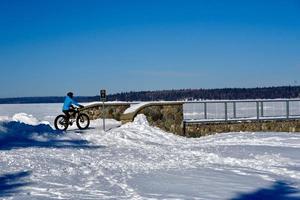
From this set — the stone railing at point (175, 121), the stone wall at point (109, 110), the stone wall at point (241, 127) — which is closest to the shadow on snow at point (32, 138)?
the stone railing at point (175, 121)

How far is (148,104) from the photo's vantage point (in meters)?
20.8

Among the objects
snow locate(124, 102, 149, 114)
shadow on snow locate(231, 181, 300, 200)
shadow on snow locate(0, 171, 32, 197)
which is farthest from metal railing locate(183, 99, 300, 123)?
shadow on snow locate(0, 171, 32, 197)

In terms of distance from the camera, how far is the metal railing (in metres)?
23.1

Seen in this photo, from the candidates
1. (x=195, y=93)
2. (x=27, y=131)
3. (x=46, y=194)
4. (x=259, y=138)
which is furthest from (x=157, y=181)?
(x=195, y=93)

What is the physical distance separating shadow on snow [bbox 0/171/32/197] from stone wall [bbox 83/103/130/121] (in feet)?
40.1

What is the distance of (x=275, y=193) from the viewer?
8938mm

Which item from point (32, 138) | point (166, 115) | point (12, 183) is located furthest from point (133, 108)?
point (12, 183)

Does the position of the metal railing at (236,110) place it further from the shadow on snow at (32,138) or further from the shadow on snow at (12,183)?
the shadow on snow at (12,183)

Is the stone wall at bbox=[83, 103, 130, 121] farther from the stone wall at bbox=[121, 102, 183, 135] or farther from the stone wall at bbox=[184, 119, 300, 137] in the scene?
the stone wall at bbox=[184, 119, 300, 137]

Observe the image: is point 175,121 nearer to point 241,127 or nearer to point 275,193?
point 241,127

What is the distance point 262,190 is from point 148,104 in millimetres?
11980

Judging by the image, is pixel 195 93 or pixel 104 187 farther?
pixel 195 93

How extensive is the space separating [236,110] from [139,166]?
50.6ft

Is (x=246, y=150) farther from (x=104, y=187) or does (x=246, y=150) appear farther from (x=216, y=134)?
(x=104, y=187)
